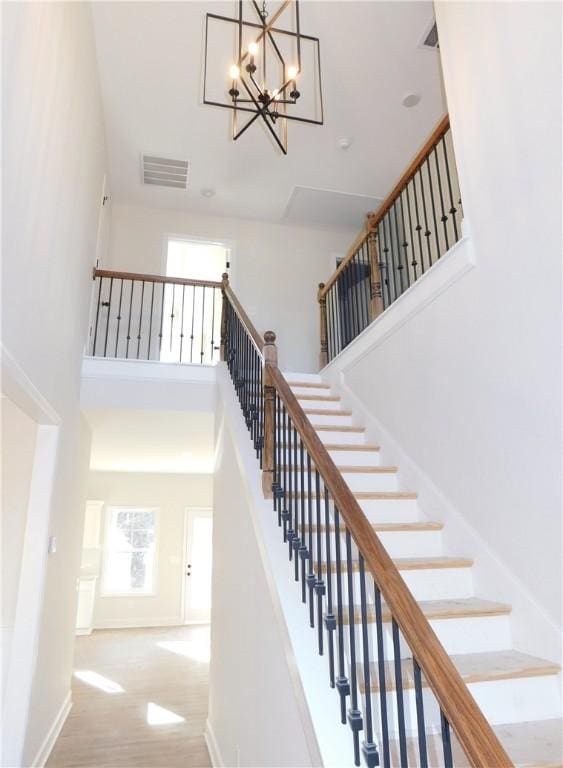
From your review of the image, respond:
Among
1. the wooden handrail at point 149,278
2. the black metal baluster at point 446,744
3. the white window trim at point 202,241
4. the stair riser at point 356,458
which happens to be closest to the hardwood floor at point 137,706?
the stair riser at point 356,458

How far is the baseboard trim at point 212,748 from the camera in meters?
3.30

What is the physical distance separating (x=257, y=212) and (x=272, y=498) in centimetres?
509

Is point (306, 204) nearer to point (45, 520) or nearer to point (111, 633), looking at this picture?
point (45, 520)

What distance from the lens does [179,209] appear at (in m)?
6.62

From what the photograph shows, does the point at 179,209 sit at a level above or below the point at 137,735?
above

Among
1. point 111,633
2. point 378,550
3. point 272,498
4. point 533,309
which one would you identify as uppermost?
point 533,309

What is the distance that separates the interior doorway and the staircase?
6618mm

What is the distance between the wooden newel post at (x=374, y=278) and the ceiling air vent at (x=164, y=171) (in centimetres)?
262

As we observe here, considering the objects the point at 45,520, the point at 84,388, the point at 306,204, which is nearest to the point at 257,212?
the point at 306,204

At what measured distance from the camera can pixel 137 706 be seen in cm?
472

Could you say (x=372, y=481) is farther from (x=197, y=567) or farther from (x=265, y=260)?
(x=197, y=567)

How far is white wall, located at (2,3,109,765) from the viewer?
84.3 inches

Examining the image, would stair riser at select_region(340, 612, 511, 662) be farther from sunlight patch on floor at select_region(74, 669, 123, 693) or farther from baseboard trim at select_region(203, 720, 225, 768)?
sunlight patch on floor at select_region(74, 669, 123, 693)

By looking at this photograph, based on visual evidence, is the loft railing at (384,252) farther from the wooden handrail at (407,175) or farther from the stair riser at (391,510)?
the stair riser at (391,510)
